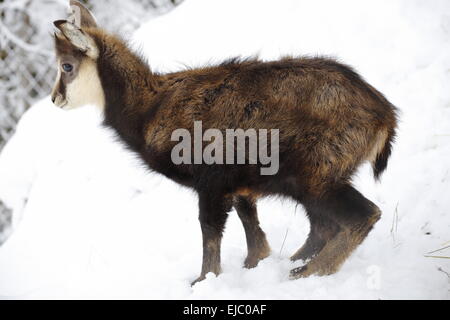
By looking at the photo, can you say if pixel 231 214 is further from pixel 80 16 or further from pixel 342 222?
pixel 80 16

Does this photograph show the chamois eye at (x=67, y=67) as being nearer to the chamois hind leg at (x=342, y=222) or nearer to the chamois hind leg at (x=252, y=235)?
the chamois hind leg at (x=252, y=235)

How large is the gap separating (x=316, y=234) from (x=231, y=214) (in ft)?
4.02

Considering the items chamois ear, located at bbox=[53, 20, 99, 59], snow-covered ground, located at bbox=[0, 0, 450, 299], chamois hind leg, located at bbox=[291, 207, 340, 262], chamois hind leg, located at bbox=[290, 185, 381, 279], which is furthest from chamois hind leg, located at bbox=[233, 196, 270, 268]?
chamois ear, located at bbox=[53, 20, 99, 59]

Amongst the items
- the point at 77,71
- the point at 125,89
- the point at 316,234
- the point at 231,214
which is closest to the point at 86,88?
the point at 77,71

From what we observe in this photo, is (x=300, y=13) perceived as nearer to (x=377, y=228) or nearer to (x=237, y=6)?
(x=237, y=6)

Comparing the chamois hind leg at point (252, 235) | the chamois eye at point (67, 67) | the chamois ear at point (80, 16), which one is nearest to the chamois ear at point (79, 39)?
the chamois eye at point (67, 67)

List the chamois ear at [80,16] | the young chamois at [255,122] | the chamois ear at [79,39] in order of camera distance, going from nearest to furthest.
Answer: the young chamois at [255,122]
the chamois ear at [79,39]
the chamois ear at [80,16]

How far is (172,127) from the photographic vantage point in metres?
3.48

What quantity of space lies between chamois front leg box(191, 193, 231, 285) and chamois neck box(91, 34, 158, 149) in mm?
651

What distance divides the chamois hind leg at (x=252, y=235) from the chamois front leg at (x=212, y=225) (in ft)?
1.06

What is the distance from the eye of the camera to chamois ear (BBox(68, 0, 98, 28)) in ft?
13.6

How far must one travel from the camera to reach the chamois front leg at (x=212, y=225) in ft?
11.3

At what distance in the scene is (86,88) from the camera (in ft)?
12.5

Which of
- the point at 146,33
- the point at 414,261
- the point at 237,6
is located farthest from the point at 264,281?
the point at 146,33
